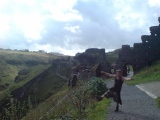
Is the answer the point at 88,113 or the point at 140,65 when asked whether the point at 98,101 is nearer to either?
the point at 88,113

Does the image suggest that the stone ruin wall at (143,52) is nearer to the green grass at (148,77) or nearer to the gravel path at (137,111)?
the green grass at (148,77)

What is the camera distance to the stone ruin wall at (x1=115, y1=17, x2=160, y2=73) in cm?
4094

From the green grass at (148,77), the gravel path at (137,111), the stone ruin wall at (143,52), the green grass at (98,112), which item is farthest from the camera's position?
the stone ruin wall at (143,52)

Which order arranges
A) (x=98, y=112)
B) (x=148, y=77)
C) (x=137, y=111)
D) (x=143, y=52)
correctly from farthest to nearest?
1. (x=143, y=52)
2. (x=148, y=77)
3. (x=137, y=111)
4. (x=98, y=112)

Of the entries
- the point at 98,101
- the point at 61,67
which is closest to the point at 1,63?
the point at 61,67

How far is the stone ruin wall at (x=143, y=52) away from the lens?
40.9 metres

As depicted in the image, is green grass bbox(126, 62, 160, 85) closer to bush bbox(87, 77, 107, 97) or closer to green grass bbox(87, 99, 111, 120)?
bush bbox(87, 77, 107, 97)

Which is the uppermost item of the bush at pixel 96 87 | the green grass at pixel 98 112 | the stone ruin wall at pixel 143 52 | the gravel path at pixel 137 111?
the stone ruin wall at pixel 143 52

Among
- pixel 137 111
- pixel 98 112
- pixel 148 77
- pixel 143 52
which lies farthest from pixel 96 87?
pixel 143 52

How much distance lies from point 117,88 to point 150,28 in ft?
95.8

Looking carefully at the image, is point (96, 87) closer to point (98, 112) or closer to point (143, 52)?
point (98, 112)

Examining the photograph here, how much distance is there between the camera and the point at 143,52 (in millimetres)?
41500

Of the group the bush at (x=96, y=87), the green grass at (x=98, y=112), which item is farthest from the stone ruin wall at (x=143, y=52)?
the green grass at (x=98, y=112)

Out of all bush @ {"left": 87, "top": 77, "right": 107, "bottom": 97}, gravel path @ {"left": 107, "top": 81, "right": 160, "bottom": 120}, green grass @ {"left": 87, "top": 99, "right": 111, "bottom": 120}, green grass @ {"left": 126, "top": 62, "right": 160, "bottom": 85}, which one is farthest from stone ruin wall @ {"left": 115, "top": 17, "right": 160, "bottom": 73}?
green grass @ {"left": 87, "top": 99, "right": 111, "bottom": 120}
